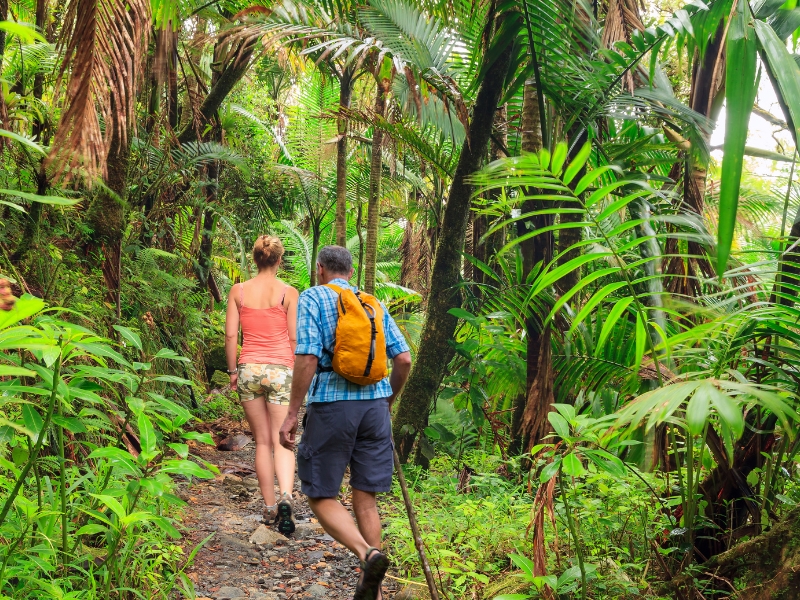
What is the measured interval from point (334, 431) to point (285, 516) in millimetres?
1488

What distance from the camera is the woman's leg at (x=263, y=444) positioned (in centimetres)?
455

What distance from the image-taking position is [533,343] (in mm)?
4820

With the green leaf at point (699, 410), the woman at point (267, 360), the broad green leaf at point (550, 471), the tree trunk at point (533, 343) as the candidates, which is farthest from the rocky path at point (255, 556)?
the green leaf at point (699, 410)

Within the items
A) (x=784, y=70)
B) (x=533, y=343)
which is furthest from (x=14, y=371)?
(x=533, y=343)

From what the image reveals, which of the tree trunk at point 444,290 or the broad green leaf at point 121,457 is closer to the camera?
the broad green leaf at point 121,457

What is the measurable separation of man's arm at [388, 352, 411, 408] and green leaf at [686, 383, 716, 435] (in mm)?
1876

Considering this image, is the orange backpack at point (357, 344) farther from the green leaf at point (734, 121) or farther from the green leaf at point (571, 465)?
the green leaf at point (734, 121)

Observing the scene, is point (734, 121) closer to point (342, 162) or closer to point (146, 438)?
point (146, 438)

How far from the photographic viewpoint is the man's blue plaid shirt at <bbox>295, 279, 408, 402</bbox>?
3.29 meters

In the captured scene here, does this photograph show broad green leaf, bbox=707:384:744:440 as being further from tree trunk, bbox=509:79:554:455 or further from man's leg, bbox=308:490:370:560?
tree trunk, bbox=509:79:554:455

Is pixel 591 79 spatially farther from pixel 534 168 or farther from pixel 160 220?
pixel 160 220

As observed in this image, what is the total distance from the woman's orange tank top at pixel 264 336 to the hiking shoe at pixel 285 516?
969 mm

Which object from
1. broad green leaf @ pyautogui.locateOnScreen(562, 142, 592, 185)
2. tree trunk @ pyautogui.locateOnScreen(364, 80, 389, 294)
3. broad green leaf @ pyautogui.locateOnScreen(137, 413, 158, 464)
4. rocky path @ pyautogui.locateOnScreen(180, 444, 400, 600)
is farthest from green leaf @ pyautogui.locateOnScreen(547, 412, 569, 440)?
tree trunk @ pyautogui.locateOnScreen(364, 80, 389, 294)

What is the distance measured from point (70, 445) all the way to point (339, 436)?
1.68 meters
